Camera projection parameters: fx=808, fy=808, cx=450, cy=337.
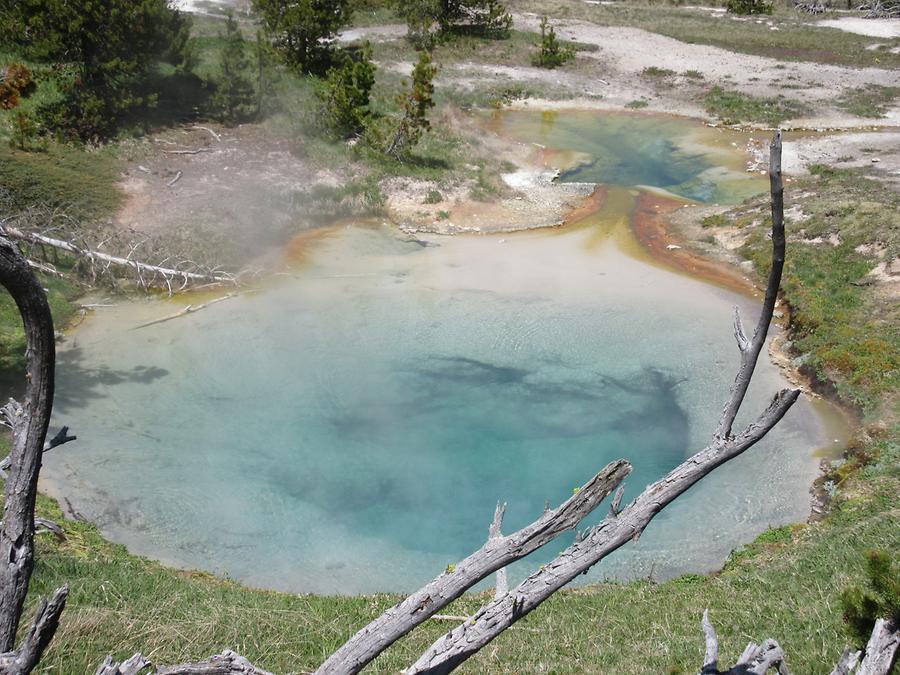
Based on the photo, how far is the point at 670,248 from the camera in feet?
68.6

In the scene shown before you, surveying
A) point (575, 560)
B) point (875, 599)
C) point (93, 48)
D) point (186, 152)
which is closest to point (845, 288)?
point (875, 599)

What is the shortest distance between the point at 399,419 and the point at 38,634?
412 inches

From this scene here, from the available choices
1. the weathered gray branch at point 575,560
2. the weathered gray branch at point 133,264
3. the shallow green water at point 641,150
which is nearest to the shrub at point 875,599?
the weathered gray branch at point 575,560

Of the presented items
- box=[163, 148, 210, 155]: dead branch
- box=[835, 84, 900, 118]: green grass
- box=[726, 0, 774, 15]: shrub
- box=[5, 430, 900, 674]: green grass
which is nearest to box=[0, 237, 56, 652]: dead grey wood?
box=[5, 430, 900, 674]: green grass

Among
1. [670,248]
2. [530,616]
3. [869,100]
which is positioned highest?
[869,100]

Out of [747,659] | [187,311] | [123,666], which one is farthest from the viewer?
[187,311]

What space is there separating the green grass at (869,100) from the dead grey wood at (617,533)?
3169cm

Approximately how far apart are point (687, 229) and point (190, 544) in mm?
15946

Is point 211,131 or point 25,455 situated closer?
point 25,455

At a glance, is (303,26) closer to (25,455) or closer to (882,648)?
(25,455)

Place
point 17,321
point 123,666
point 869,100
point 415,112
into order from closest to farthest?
point 123,666 → point 17,321 → point 415,112 → point 869,100

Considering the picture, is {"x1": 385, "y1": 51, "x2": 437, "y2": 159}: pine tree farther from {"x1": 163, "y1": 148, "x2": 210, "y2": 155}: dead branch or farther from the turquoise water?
the turquoise water

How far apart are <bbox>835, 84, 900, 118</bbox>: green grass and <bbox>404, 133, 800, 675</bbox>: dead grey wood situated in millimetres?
31691

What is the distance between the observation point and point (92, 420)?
13648 mm
